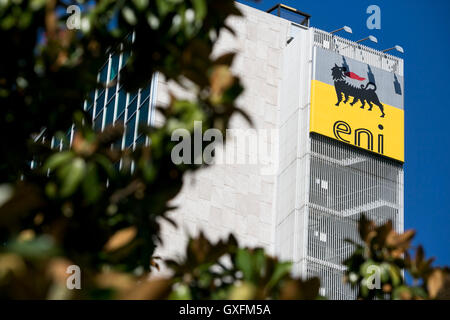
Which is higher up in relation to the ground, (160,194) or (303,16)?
(303,16)

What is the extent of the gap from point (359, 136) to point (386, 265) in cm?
3561

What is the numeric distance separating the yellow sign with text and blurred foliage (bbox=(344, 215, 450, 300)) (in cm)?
3419

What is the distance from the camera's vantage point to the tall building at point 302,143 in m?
37.5

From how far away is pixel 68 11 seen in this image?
5.77m

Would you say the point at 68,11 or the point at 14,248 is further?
the point at 68,11

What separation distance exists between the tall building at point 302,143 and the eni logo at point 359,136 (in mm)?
54

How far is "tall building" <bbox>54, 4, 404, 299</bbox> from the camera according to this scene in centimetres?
3753

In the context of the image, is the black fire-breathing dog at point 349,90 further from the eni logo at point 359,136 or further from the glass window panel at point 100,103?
the glass window panel at point 100,103

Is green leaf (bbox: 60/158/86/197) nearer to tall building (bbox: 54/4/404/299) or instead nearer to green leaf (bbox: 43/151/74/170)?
green leaf (bbox: 43/151/74/170)

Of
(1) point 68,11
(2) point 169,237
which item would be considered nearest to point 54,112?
(1) point 68,11

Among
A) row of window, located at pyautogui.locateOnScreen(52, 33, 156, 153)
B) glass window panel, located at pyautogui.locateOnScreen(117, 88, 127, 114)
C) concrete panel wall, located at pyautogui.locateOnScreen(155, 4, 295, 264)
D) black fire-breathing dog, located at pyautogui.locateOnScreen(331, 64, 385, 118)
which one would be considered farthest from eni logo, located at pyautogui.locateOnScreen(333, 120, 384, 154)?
glass window panel, located at pyautogui.locateOnScreen(117, 88, 127, 114)

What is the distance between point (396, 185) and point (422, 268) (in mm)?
36097
